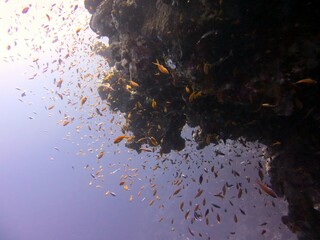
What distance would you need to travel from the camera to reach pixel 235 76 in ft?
21.2

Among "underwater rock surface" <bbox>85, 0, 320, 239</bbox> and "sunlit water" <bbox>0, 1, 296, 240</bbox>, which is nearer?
"underwater rock surface" <bbox>85, 0, 320, 239</bbox>

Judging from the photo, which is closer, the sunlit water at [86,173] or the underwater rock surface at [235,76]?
the underwater rock surface at [235,76]

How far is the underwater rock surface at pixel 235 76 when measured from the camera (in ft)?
19.0

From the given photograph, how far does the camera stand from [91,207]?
60312mm

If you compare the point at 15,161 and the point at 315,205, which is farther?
the point at 15,161

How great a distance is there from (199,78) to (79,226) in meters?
58.9

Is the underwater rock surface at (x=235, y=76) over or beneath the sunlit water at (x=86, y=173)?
over

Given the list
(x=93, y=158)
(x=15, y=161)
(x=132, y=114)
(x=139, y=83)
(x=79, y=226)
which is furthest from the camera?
(x=15, y=161)

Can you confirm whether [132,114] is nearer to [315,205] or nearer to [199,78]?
[199,78]

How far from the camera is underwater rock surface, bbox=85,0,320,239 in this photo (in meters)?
5.80

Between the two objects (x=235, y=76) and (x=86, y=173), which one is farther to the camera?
(x=86, y=173)

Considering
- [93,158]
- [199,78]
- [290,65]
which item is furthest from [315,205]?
[93,158]

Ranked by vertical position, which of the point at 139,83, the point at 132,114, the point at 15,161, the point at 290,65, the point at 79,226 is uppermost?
the point at 139,83

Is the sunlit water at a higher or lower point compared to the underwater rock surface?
lower
